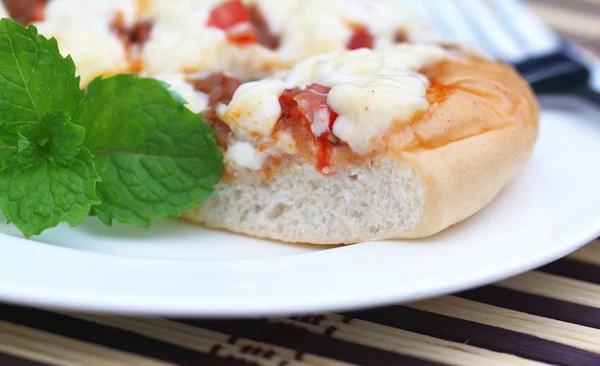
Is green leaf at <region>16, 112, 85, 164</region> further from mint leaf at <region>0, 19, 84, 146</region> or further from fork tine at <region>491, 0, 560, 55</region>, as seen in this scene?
fork tine at <region>491, 0, 560, 55</region>

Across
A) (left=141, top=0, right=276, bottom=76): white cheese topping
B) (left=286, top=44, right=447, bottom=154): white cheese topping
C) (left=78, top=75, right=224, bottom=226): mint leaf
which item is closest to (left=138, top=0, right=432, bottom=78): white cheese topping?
(left=141, top=0, right=276, bottom=76): white cheese topping

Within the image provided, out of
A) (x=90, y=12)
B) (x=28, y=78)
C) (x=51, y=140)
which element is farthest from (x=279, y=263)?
(x=90, y=12)

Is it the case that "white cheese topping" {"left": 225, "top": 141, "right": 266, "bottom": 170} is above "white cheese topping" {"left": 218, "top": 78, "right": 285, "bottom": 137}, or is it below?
below

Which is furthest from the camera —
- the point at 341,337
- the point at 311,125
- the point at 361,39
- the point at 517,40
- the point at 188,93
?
the point at 517,40

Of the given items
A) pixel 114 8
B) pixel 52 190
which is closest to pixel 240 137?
pixel 52 190

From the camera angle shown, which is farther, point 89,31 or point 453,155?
point 89,31

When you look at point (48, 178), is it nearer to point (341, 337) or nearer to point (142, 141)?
point (142, 141)

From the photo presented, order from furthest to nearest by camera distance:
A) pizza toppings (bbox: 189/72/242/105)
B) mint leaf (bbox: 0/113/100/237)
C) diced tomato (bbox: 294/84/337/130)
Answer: pizza toppings (bbox: 189/72/242/105) < diced tomato (bbox: 294/84/337/130) < mint leaf (bbox: 0/113/100/237)
